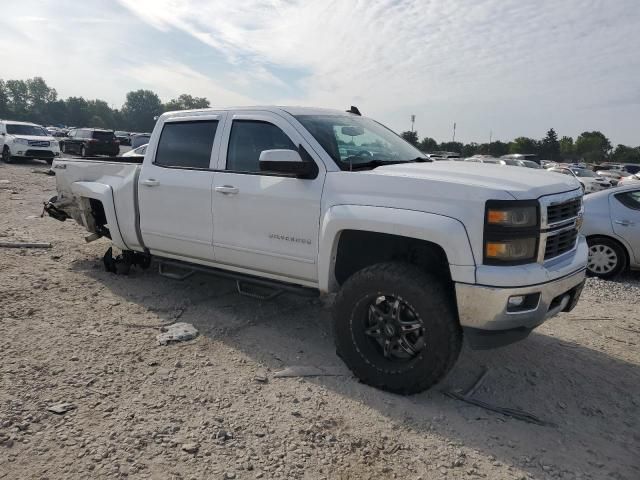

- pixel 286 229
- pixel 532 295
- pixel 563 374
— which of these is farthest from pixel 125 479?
pixel 563 374

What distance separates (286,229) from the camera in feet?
12.9

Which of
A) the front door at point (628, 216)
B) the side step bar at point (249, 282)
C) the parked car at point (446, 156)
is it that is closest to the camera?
the side step bar at point (249, 282)

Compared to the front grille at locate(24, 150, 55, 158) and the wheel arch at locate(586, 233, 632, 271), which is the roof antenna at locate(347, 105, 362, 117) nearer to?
the wheel arch at locate(586, 233, 632, 271)

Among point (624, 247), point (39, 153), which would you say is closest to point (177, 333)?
point (624, 247)

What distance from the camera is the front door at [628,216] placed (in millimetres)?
6566

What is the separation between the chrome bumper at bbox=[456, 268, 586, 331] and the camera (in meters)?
3.02

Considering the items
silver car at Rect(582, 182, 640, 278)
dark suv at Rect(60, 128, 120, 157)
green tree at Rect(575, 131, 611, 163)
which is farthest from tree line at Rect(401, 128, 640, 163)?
silver car at Rect(582, 182, 640, 278)

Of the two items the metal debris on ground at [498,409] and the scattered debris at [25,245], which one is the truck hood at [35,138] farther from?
the metal debris on ground at [498,409]

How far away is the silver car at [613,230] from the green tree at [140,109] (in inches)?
4756

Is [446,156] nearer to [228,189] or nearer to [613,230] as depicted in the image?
[613,230]

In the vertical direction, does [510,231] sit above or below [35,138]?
below

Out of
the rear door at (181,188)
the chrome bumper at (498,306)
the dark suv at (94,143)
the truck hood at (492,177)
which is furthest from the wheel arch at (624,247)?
the dark suv at (94,143)

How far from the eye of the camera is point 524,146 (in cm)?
6469

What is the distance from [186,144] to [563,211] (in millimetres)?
3327
